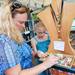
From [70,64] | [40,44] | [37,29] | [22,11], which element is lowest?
[70,64]

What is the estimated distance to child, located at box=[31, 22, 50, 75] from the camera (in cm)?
154

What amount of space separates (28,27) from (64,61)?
46 cm

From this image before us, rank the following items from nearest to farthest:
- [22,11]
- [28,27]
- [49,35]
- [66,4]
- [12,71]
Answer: [12,71] → [22,11] → [66,4] → [49,35] → [28,27]

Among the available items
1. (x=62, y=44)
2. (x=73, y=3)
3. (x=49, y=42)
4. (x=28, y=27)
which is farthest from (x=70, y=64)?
(x=28, y=27)

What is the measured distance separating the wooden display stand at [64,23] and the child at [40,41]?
0.17 feet

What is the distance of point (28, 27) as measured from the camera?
5.44ft

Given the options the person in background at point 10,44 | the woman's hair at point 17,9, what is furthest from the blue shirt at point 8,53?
the woman's hair at point 17,9

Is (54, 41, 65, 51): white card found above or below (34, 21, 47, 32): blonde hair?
below

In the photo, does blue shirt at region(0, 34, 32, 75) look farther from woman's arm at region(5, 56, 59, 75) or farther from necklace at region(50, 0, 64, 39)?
necklace at region(50, 0, 64, 39)

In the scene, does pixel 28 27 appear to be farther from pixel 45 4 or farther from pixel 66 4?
pixel 66 4

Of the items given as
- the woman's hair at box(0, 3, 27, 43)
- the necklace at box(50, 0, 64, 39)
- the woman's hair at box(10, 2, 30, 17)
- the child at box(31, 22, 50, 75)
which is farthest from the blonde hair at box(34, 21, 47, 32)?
the woman's hair at box(0, 3, 27, 43)

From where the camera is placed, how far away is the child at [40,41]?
154 centimetres

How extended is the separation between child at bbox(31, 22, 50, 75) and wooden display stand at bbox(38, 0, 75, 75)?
51 mm

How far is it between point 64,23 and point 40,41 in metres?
0.25
